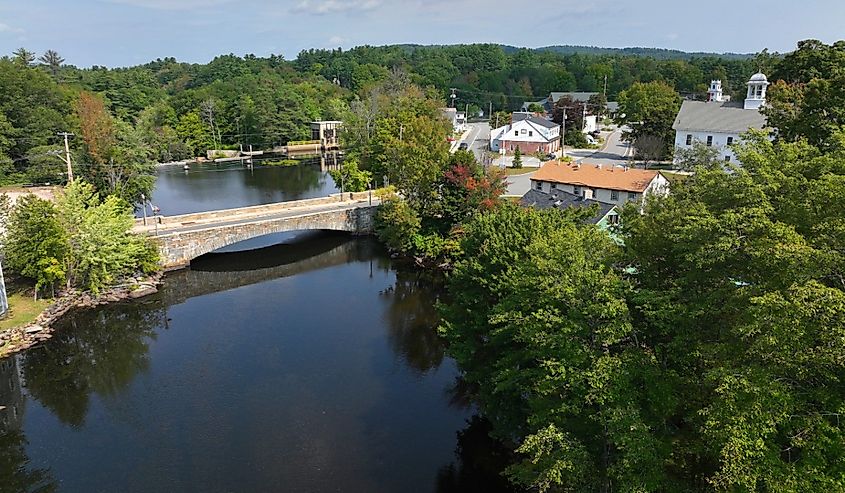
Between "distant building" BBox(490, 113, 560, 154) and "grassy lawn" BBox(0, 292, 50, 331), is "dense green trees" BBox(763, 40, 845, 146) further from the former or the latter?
"grassy lawn" BBox(0, 292, 50, 331)

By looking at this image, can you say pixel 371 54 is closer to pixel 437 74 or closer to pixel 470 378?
pixel 437 74

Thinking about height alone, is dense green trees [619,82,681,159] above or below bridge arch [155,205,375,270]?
above

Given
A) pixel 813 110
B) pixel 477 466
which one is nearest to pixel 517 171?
pixel 813 110

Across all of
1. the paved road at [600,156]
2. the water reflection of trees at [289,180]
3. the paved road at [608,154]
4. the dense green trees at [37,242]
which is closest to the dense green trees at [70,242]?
the dense green trees at [37,242]

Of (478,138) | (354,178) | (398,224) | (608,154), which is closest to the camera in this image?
(398,224)

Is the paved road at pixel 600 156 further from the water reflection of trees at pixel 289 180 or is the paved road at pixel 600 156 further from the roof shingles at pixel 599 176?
the water reflection of trees at pixel 289 180

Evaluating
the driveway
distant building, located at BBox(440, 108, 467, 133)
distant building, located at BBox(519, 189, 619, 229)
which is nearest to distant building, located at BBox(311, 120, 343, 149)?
distant building, located at BBox(440, 108, 467, 133)

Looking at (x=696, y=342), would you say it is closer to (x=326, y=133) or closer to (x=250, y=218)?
(x=250, y=218)
